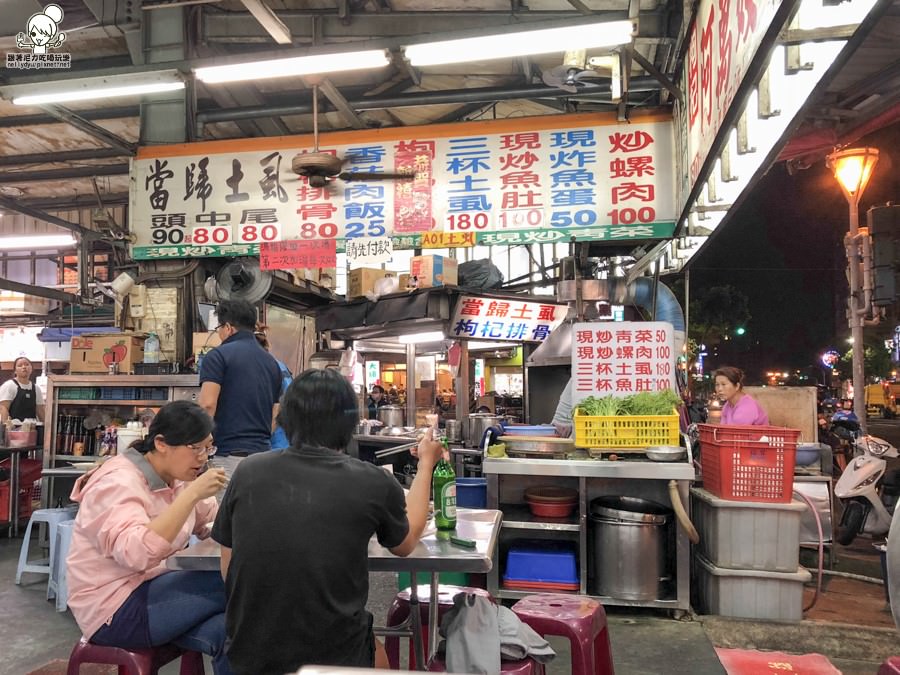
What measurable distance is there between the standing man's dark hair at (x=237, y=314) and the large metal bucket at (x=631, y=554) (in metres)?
3.01

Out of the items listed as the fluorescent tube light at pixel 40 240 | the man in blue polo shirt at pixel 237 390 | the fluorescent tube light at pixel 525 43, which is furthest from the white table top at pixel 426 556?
the fluorescent tube light at pixel 40 240

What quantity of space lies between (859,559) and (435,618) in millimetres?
5790

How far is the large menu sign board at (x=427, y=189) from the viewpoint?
22.7 feet

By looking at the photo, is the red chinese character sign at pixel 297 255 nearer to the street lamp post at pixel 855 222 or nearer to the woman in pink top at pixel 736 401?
the woman in pink top at pixel 736 401

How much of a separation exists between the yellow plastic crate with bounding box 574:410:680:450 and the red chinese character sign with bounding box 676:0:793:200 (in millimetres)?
1892

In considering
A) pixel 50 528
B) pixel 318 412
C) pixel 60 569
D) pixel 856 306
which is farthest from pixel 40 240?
pixel 856 306

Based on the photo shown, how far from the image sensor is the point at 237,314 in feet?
15.1

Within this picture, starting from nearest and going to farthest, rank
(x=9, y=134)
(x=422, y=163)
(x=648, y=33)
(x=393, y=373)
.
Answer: (x=648, y=33) → (x=422, y=163) → (x=9, y=134) → (x=393, y=373)

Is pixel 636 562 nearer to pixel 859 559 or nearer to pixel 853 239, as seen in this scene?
pixel 859 559

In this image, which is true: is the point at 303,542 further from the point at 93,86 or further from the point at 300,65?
the point at 93,86

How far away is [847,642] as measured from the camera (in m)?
4.38

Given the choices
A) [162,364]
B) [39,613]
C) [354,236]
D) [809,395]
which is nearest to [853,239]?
[809,395]

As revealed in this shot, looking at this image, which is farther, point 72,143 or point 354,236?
point 72,143

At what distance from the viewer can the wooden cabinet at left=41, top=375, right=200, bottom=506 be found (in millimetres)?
7387
